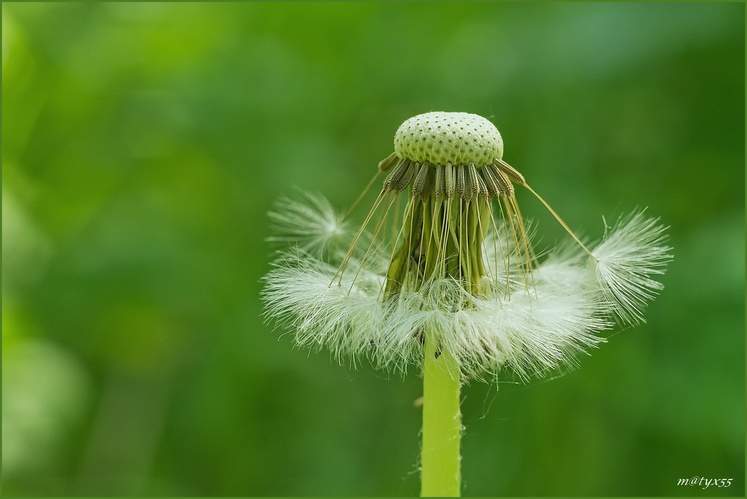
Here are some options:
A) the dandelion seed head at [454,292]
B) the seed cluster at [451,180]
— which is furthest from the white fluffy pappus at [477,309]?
the seed cluster at [451,180]

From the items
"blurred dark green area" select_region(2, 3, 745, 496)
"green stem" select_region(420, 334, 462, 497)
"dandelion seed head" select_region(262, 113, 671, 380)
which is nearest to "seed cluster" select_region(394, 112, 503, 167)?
"dandelion seed head" select_region(262, 113, 671, 380)

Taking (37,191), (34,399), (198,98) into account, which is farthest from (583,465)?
(37,191)

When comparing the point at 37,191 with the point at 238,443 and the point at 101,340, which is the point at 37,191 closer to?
the point at 101,340

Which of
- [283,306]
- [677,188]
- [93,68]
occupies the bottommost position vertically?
[283,306]

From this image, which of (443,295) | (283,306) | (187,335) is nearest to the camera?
(443,295)

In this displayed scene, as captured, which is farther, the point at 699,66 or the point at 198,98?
the point at 198,98

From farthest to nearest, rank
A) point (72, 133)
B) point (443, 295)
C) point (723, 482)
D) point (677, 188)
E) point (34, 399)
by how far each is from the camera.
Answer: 1. point (72, 133)
2. point (677, 188)
3. point (34, 399)
4. point (723, 482)
5. point (443, 295)

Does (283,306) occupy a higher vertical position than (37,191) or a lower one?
lower

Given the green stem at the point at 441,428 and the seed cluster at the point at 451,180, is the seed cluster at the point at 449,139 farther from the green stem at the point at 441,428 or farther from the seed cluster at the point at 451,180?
the green stem at the point at 441,428

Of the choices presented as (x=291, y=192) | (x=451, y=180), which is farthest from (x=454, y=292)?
(x=291, y=192)
